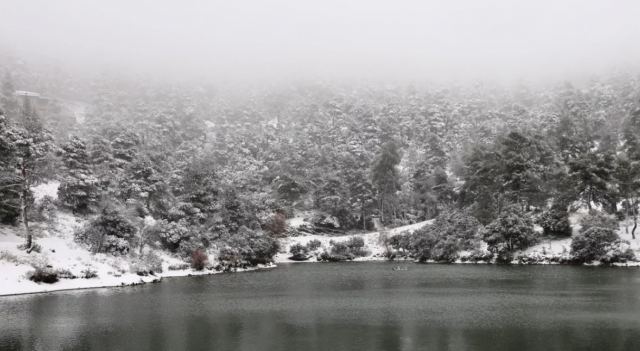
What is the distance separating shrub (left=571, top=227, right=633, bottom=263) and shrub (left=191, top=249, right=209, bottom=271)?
1879 inches

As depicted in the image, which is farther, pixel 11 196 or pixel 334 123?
pixel 334 123

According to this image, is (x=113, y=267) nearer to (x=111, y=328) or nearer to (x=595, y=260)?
(x=111, y=328)

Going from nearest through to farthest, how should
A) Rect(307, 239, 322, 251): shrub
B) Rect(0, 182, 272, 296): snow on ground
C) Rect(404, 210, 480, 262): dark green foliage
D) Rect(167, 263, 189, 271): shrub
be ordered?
Rect(0, 182, 272, 296): snow on ground → Rect(167, 263, 189, 271): shrub → Rect(404, 210, 480, 262): dark green foliage → Rect(307, 239, 322, 251): shrub

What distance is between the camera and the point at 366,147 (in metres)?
138

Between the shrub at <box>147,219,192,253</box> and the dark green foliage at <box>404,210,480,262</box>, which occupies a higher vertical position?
the shrub at <box>147,219,192,253</box>

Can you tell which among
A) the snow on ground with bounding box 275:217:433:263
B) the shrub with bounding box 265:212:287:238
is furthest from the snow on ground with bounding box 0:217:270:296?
the snow on ground with bounding box 275:217:433:263

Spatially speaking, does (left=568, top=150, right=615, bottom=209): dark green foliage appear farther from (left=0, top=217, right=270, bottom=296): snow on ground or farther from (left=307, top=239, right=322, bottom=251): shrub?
(left=0, top=217, right=270, bottom=296): snow on ground

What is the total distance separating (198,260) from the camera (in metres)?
66.6

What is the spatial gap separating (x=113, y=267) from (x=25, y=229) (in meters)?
10.4

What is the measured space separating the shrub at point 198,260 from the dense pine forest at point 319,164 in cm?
34

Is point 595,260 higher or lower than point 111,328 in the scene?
lower

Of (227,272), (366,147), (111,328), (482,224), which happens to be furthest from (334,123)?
(111,328)

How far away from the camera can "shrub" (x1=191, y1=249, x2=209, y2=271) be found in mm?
66500

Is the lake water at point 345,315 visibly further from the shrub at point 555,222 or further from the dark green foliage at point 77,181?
the dark green foliage at point 77,181
